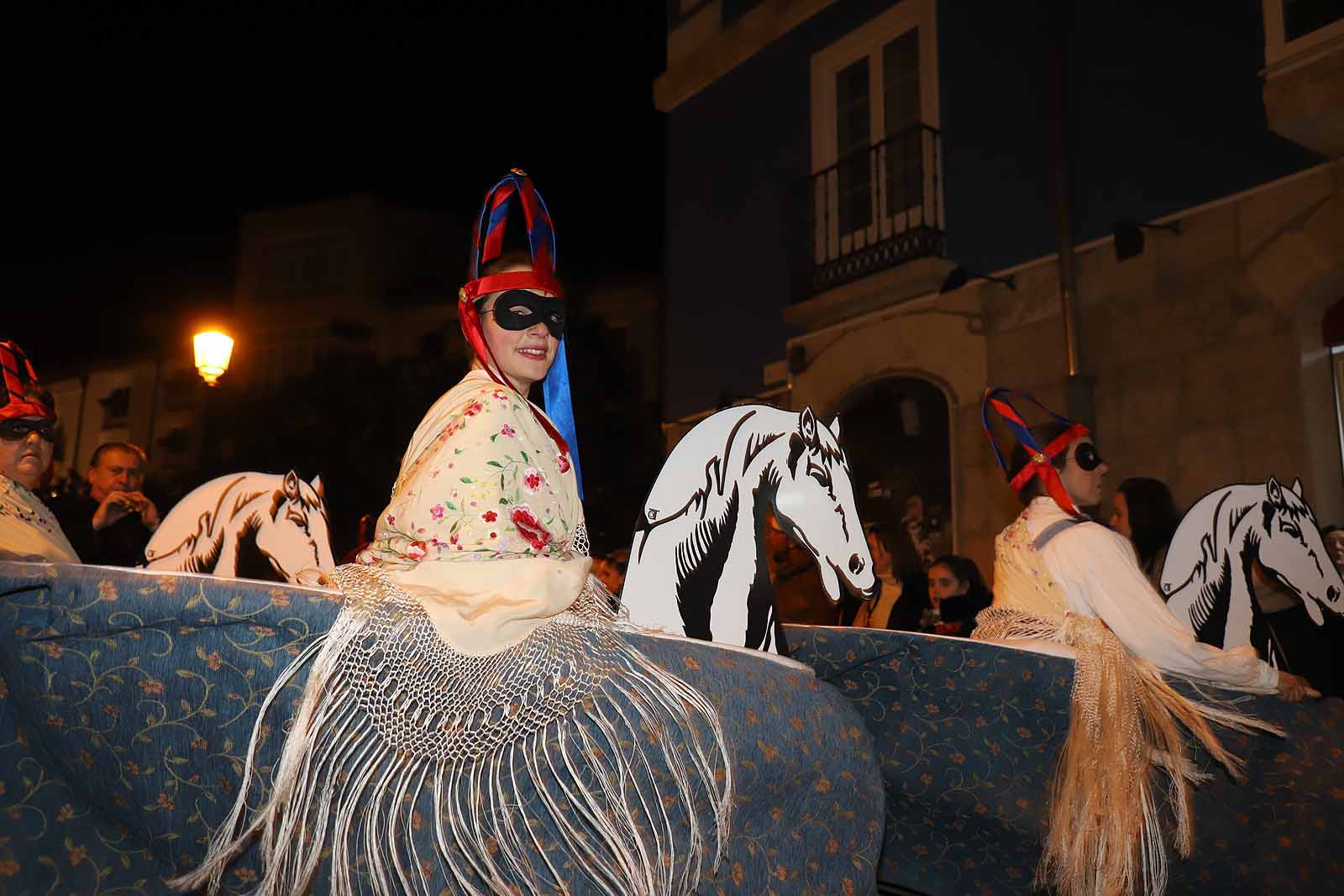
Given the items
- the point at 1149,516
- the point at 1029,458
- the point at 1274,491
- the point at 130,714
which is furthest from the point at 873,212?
the point at 130,714

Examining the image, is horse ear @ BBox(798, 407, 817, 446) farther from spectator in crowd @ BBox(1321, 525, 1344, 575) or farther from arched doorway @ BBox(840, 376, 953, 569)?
arched doorway @ BBox(840, 376, 953, 569)

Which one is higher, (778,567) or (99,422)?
(99,422)

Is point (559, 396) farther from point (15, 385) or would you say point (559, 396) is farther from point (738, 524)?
point (15, 385)

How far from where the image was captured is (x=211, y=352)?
8.26 metres

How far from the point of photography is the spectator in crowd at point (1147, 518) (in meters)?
5.53

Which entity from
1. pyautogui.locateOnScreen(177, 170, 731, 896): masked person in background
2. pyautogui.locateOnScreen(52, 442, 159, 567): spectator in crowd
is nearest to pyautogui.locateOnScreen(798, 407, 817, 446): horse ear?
pyautogui.locateOnScreen(177, 170, 731, 896): masked person in background

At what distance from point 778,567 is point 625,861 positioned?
5662 mm

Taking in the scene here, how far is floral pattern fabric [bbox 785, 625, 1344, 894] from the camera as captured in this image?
3.57 meters

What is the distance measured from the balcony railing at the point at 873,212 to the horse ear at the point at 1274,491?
3.87m

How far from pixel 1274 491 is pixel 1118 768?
2.30 m

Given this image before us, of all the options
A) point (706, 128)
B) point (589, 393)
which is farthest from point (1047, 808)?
point (589, 393)

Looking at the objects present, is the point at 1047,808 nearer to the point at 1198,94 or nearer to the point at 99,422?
the point at 1198,94

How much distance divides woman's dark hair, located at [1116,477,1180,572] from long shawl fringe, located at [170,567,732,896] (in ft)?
12.5

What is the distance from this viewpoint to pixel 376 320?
60.6ft
